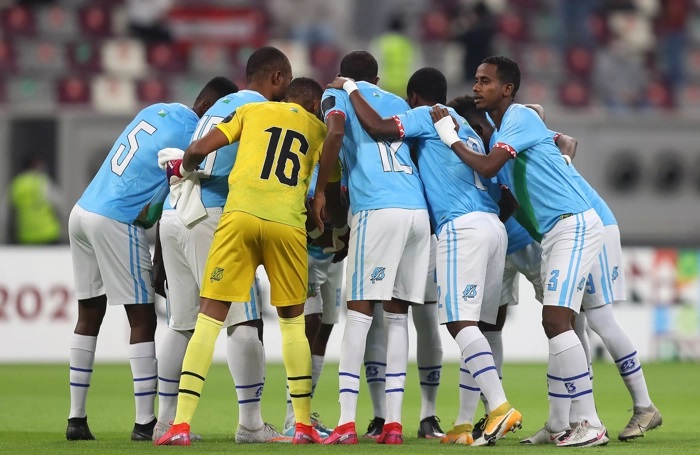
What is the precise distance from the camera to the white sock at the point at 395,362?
7633 millimetres

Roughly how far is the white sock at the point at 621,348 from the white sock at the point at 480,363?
1.01 metres

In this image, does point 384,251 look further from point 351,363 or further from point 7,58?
point 7,58

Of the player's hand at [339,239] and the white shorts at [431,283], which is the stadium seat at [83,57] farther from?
the white shorts at [431,283]

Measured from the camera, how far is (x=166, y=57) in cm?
1969

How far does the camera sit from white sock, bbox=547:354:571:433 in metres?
7.92

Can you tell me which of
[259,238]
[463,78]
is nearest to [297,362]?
[259,238]

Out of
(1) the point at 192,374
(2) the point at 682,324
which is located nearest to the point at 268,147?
(1) the point at 192,374

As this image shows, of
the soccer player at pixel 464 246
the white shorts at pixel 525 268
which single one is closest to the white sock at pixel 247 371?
the soccer player at pixel 464 246

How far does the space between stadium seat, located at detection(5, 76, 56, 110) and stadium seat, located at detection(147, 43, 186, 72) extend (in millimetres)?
1682

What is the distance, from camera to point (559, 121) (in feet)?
59.4

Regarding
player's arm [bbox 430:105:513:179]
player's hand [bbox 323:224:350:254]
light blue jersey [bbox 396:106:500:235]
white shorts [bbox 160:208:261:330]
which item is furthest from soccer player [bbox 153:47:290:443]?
player's arm [bbox 430:105:513:179]

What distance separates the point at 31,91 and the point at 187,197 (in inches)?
471

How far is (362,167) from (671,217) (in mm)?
12442

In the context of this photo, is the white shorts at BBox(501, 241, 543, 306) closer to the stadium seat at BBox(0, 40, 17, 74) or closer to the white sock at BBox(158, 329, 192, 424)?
the white sock at BBox(158, 329, 192, 424)
